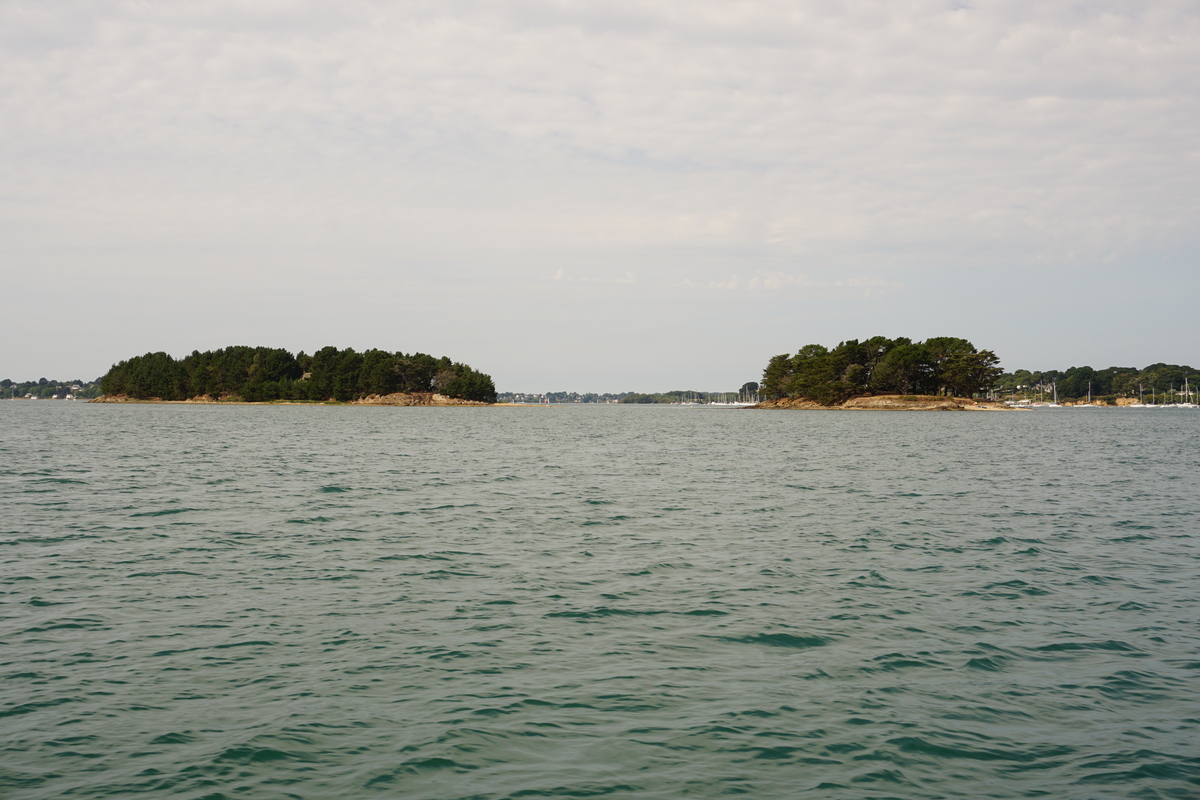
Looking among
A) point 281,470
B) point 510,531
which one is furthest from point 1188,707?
point 281,470

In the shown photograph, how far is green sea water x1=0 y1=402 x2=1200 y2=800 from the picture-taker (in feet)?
33.7

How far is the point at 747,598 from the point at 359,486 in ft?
96.5

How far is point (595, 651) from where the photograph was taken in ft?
49.3

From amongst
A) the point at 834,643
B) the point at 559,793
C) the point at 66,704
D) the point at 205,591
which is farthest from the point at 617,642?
the point at 205,591

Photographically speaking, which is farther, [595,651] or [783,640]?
[783,640]

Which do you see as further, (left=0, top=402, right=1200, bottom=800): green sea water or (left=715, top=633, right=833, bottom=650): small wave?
(left=715, top=633, right=833, bottom=650): small wave

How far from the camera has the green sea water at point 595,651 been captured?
10.3 m

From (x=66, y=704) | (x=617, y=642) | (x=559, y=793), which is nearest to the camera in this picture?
(x=559, y=793)

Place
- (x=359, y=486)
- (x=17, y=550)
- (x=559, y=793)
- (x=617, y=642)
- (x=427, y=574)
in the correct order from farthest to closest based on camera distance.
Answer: (x=359, y=486) → (x=17, y=550) → (x=427, y=574) → (x=617, y=642) → (x=559, y=793)

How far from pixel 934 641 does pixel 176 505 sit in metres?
31.8

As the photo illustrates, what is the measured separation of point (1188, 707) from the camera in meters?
12.5

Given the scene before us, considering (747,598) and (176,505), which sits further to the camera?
(176,505)

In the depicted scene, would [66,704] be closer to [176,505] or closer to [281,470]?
[176,505]

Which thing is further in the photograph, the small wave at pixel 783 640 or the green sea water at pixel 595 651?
the small wave at pixel 783 640
